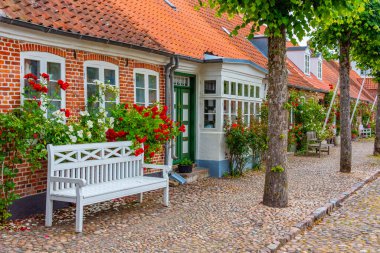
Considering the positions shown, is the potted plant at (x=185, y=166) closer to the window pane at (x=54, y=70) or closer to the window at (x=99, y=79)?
the window at (x=99, y=79)

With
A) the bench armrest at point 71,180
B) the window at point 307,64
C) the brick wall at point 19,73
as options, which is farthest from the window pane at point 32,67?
the window at point 307,64

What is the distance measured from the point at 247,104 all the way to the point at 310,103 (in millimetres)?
7517

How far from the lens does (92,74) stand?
336 inches

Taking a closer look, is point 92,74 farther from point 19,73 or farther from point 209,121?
point 209,121

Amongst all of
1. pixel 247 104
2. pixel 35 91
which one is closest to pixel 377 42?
pixel 247 104

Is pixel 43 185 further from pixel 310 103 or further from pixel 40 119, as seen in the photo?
pixel 310 103

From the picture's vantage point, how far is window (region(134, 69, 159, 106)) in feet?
32.4

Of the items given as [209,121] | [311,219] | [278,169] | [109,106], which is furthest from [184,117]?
[311,219]

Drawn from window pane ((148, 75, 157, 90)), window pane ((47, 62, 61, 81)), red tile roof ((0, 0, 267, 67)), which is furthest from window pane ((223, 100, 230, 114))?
window pane ((47, 62, 61, 81))

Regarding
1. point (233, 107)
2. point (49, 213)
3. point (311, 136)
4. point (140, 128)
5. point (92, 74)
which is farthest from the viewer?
point (311, 136)

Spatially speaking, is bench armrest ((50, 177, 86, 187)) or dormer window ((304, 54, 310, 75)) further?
dormer window ((304, 54, 310, 75))

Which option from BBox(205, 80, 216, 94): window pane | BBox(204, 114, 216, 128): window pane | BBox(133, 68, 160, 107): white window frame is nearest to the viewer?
BBox(133, 68, 160, 107): white window frame

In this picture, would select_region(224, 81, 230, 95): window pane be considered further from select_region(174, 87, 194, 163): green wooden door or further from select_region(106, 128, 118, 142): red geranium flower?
select_region(106, 128, 118, 142): red geranium flower

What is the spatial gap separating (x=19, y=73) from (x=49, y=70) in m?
0.68
